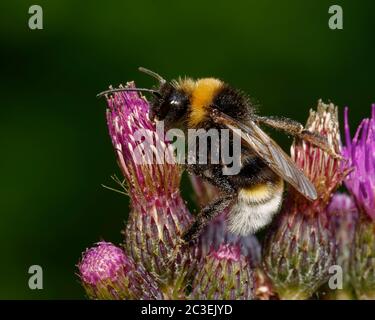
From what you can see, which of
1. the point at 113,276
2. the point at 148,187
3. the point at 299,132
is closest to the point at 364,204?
the point at 299,132

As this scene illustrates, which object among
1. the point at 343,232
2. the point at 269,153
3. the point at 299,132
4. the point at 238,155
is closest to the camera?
the point at 269,153

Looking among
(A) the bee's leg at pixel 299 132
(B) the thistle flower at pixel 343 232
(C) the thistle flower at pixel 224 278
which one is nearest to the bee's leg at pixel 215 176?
(C) the thistle flower at pixel 224 278

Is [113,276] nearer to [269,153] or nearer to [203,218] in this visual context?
[203,218]

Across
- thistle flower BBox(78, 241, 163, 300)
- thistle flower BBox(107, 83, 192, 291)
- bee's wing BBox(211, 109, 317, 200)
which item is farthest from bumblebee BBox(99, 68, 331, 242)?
thistle flower BBox(78, 241, 163, 300)

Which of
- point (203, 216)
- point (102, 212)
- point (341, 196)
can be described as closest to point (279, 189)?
point (203, 216)

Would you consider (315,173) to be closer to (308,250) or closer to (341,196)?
(308,250)

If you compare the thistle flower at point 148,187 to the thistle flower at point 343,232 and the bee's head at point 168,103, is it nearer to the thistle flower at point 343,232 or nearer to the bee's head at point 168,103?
the bee's head at point 168,103

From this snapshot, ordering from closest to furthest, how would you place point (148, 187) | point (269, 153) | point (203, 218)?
point (269, 153)
point (203, 218)
point (148, 187)

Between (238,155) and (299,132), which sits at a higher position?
(299,132)
